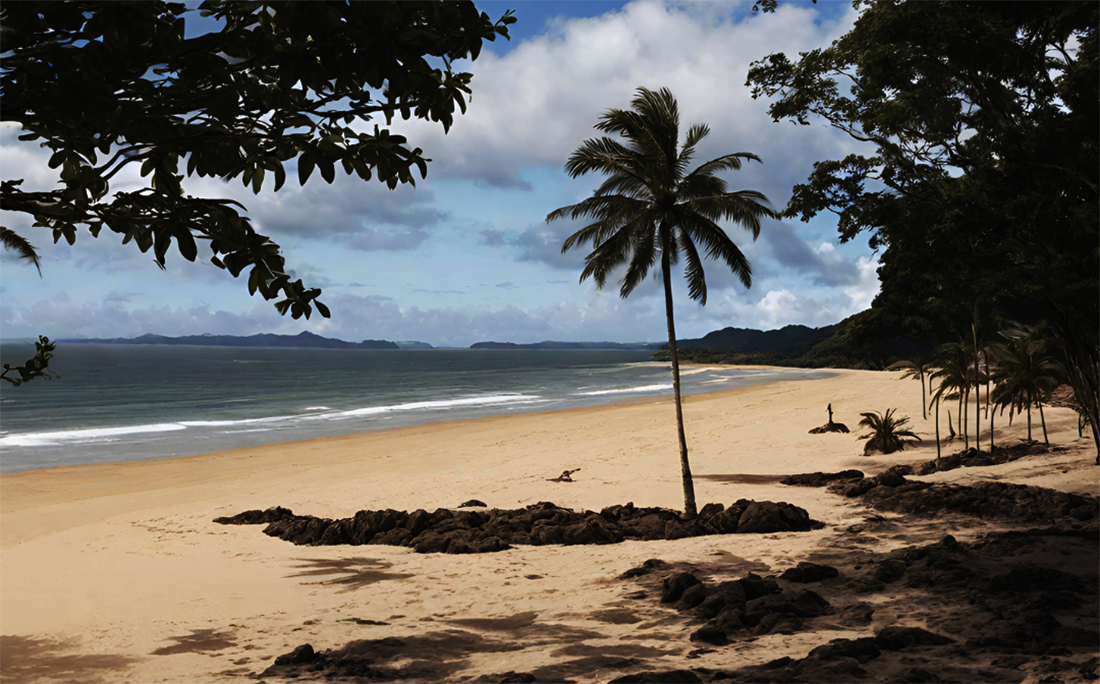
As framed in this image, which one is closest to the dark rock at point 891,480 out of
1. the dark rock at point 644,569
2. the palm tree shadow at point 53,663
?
the dark rock at point 644,569

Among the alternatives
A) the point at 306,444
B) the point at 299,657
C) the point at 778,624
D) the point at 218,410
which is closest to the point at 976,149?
the point at 778,624

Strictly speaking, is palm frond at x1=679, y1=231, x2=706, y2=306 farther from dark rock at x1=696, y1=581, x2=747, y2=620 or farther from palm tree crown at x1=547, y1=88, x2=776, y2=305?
dark rock at x1=696, y1=581, x2=747, y2=620

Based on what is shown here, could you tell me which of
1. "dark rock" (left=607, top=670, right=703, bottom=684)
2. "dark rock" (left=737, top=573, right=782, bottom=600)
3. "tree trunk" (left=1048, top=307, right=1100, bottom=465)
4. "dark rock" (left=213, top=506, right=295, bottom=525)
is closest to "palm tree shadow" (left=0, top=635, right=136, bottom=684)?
"dark rock" (left=607, top=670, right=703, bottom=684)

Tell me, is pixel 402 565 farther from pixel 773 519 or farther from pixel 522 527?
pixel 773 519

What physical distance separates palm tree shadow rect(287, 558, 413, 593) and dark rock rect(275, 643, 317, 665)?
2.90m

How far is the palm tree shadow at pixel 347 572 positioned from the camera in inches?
385

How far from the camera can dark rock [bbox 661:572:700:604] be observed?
26.6 ft

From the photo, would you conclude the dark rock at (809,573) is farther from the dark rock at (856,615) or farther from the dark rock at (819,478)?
the dark rock at (819,478)

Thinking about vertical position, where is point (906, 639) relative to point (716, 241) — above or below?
below

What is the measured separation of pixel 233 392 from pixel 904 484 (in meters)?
58.9

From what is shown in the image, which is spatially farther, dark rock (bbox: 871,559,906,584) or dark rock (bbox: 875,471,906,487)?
dark rock (bbox: 875,471,906,487)

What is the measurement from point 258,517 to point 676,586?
9111 millimetres

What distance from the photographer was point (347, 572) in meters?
10.3

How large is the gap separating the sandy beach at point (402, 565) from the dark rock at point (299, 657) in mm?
171
